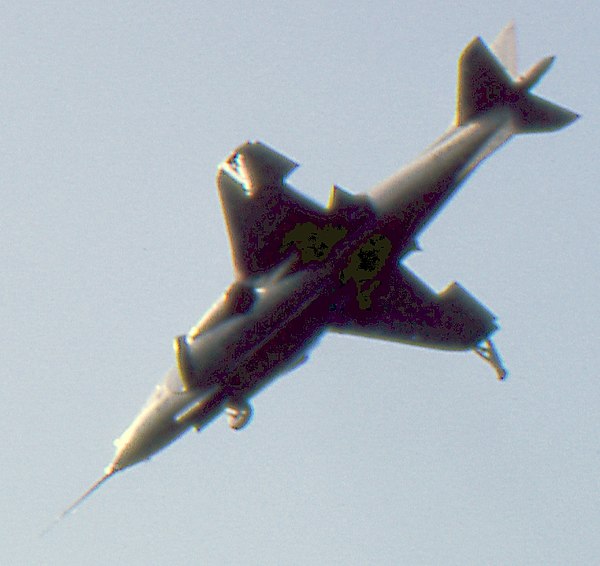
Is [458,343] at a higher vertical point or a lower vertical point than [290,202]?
lower

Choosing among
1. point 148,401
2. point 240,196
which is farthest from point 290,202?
point 148,401

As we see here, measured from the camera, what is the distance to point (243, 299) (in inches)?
Result: 883

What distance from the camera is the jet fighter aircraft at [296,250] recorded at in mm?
21922

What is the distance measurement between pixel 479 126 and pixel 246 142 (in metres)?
7.03

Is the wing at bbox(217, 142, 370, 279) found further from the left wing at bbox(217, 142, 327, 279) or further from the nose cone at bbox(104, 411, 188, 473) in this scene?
the nose cone at bbox(104, 411, 188, 473)

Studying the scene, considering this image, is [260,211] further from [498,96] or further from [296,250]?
[498,96]

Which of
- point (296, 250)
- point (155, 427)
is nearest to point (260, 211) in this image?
point (296, 250)

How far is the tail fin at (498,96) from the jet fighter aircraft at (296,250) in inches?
1.1

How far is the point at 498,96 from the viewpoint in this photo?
980 inches

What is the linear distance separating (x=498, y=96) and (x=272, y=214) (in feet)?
24.4

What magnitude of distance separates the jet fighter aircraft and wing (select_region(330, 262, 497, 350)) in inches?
28.7

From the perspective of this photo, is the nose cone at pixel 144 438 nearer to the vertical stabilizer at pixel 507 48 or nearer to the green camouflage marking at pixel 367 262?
the green camouflage marking at pixel 367 262

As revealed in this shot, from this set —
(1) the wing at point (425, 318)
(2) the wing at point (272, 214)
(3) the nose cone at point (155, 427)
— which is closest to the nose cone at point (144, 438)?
(3) the nose cone at point (155, 427)

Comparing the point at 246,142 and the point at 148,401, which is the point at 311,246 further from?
the point at 148,401
